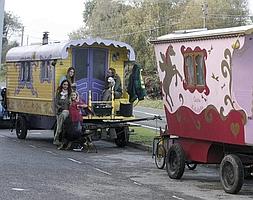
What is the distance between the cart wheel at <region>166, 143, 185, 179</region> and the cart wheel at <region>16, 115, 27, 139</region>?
9.08m

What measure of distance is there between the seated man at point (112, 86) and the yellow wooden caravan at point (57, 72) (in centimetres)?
22

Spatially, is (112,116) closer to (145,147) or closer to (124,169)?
(145,147)

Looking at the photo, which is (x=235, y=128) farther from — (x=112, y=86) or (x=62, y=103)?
(x=112, y=86)

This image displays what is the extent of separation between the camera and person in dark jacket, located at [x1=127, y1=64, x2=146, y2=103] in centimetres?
1972

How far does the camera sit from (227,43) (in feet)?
37.4

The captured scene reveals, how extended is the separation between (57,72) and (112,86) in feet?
5.48

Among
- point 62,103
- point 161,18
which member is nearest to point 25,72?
point 62,103

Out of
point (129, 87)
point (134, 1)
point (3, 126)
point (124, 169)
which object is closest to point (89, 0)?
point (134, 1)

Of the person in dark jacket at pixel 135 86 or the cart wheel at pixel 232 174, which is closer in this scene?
the cart wheel at pixel 232 174

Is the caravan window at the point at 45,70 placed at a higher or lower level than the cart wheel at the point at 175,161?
higher

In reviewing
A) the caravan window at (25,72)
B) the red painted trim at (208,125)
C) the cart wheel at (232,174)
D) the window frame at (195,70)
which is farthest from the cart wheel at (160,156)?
the caravan window at (25,72)

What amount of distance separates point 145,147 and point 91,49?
11.5 ft

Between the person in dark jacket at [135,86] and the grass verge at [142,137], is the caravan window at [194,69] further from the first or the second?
the person in dark jacket at [135,86]

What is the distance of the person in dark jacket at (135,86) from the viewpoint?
64.7 ft
